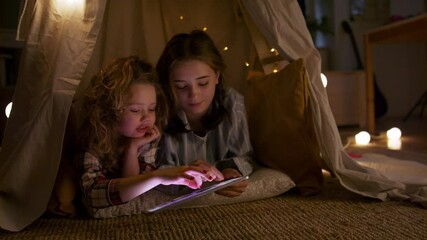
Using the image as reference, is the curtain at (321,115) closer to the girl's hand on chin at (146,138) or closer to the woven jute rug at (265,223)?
the woven jute rug at (265,223)

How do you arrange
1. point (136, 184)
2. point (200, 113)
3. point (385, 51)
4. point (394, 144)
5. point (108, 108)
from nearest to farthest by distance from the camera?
point (136, 184) → point (108, 108) → point (200, 113) → point (394, 144) → point (385, 51)

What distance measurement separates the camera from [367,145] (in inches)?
92.5

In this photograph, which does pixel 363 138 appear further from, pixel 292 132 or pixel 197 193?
pixel 197 193

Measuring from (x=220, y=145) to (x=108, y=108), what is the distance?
1.43 feet

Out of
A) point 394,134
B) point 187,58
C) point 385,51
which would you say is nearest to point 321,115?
point 187,58

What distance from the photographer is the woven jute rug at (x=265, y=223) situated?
38.6 inches

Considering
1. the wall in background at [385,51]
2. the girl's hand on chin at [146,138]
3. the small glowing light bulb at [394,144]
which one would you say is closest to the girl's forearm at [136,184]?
the girl's hand on chin at [146,138]

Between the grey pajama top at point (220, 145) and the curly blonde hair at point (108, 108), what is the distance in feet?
0.62

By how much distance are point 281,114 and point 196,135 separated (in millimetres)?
301

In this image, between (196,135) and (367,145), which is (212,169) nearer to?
(196,135)

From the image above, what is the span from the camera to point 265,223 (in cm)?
106

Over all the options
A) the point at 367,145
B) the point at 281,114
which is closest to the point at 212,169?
the point at 281,114

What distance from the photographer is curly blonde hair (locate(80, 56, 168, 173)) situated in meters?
1.16

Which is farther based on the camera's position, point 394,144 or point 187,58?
point 394,144
